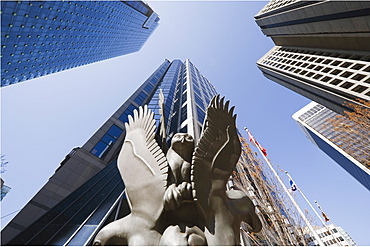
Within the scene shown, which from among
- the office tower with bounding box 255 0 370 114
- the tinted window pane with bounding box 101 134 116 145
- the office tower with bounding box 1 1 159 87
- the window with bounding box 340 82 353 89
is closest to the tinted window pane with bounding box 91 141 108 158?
the tinted window pane with bounding box 101 134 116 145

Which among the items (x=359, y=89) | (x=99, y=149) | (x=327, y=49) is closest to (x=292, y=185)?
(x=359, y=89)

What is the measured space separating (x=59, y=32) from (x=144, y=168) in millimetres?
44539

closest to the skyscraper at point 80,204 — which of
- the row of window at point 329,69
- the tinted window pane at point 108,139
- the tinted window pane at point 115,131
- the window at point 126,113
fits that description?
the tinted window pane at point 108,139

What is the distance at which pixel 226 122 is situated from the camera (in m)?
3.97

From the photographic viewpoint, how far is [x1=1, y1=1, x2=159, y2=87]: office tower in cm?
→ 2817

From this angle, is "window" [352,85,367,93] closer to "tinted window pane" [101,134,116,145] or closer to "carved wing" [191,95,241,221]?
"carved wing" [191,95,241,221]

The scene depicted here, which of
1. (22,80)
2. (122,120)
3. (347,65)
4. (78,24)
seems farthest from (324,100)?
(22,80)

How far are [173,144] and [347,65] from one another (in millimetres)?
23199

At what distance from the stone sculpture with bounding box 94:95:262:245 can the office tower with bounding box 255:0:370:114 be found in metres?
16.5

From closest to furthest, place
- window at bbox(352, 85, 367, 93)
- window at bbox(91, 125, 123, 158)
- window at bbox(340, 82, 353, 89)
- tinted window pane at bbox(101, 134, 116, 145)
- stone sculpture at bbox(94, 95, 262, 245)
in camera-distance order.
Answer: stone sculpture at bbox(94, 95, 262, 245), window at bbox(352, 85, 367, 93), window at bbox(91, 125, 123, 158), window at bbox(340, 82, 353, 89), tinted window pane at bbox(101, 134, 116, 145)

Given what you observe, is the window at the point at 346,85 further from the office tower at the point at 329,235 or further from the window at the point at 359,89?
the office tower at the point at 329,235

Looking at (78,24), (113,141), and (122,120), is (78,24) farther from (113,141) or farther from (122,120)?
(113,141)

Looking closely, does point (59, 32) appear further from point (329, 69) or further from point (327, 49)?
point (327, 49)

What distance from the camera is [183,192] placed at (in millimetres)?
3244
